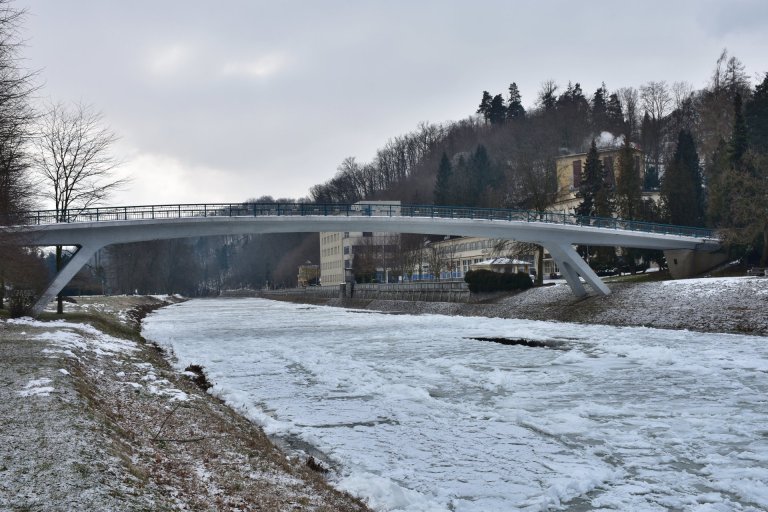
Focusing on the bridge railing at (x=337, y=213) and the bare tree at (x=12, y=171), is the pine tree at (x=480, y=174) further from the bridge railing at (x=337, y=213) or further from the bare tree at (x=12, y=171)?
the bare tree at (x=12, y=171)

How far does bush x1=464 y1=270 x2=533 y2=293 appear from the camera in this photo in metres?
49.6

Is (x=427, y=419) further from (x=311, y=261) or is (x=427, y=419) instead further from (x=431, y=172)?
(x=311, y=261)

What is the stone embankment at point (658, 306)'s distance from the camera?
28.5 m

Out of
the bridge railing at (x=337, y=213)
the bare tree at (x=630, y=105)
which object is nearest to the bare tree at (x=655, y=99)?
the bare tree at (x=630, y=105)

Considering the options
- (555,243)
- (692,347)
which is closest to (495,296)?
(555,243)

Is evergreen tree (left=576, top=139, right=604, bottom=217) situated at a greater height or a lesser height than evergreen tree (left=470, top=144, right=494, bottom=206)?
lesser

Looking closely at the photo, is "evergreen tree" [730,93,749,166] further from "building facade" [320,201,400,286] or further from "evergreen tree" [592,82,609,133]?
"evergreen tree" [592,82,609,133]

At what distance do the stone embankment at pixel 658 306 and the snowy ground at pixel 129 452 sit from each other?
2387 cm

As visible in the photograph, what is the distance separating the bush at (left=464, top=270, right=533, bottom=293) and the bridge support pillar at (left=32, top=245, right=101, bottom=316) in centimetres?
2925

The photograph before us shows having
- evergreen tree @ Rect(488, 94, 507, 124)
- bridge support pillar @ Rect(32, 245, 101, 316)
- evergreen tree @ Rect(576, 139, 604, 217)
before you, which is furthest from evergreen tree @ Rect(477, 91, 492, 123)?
bridge support pillar @ Rect(32, 245, 101, 316)

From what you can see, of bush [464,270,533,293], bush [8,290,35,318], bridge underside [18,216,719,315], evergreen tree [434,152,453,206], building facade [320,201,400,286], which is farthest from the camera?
evergreen tree [434,152,453,206]

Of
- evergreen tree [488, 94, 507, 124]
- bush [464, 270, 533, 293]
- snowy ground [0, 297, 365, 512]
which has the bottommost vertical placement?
snowy ground [0, 297, 365, 512]

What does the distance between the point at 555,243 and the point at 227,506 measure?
36.4 meters

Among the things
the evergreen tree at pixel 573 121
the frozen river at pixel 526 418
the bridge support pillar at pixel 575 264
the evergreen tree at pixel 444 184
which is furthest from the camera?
the evergreen tree at pixel 573 121
